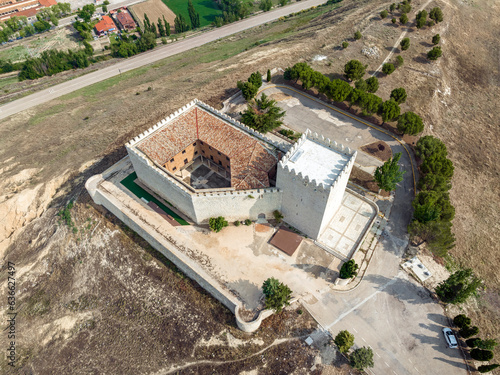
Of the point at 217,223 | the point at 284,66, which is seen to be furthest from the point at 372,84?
the point at 217,223

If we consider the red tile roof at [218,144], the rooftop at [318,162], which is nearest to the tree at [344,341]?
the rooftop at [318,162]

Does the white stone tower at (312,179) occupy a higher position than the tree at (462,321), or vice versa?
the white stone tower at (312,179)

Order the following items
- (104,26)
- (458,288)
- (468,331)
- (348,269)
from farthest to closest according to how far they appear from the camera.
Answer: (104,26) < (348,269) < (458,288) < (468,331)

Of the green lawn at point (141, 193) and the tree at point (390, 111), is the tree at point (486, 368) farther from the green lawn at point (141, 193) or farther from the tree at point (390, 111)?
the green lawn at point (141, 193)

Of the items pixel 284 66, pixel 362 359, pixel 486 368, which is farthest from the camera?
pixel 284 66

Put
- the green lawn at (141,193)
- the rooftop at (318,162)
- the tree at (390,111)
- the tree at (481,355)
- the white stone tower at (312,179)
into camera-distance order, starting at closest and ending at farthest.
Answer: the tree at (481,355) < the white stone tower at (312,179) < the rooftop at (318,162) < the green lawn at (141,193) < the tree at (390,111)

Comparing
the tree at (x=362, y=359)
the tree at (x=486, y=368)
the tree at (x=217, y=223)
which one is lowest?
the tree at (x=362, y=359)

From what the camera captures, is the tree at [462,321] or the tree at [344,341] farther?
the tree at [462,321]

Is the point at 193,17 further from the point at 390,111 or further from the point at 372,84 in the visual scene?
the point at 390,111
